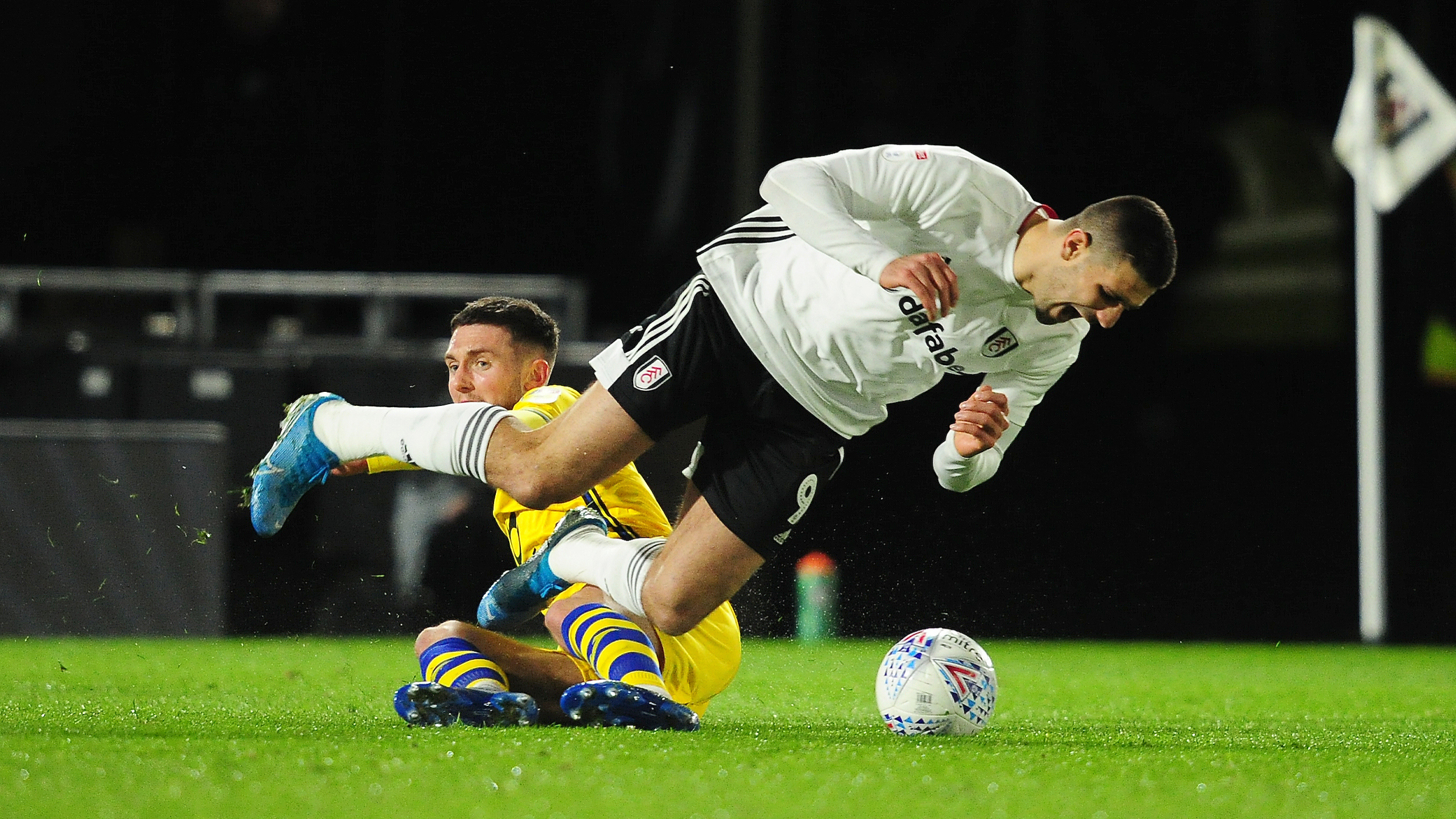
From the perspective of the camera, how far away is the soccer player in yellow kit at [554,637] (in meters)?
3.56

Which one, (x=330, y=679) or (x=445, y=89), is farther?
(x=445, y=89)

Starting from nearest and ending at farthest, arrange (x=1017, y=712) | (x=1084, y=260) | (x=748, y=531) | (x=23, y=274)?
(x=1084, y=260) → (x=748, y=531) → (x=1017, y=712) → (x=23, y=274)

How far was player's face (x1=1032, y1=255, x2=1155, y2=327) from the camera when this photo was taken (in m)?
3.50

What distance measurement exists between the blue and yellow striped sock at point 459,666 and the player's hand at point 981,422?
48.5 inches

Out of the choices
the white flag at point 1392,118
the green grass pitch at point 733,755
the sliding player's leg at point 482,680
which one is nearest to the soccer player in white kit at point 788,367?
the sliding player's leg at point 482,680

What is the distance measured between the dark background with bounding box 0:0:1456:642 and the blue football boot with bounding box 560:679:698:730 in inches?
166

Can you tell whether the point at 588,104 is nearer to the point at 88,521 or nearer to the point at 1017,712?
the point at 88,521

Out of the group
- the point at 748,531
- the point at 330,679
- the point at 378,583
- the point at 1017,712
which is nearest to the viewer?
the point at 748,531

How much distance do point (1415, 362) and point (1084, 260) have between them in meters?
6.69

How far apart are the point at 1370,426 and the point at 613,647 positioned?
6077mm

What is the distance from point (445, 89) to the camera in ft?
33.7

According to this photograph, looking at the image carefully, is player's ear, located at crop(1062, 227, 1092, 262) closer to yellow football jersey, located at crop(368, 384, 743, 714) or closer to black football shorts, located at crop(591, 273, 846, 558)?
black football shorts, located at crop(591, 273, 846, 558)

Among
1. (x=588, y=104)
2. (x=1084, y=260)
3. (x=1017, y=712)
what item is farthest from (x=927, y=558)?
(x=588, y=104)

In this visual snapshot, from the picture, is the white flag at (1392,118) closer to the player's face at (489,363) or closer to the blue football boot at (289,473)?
the player's face at (489,363)
